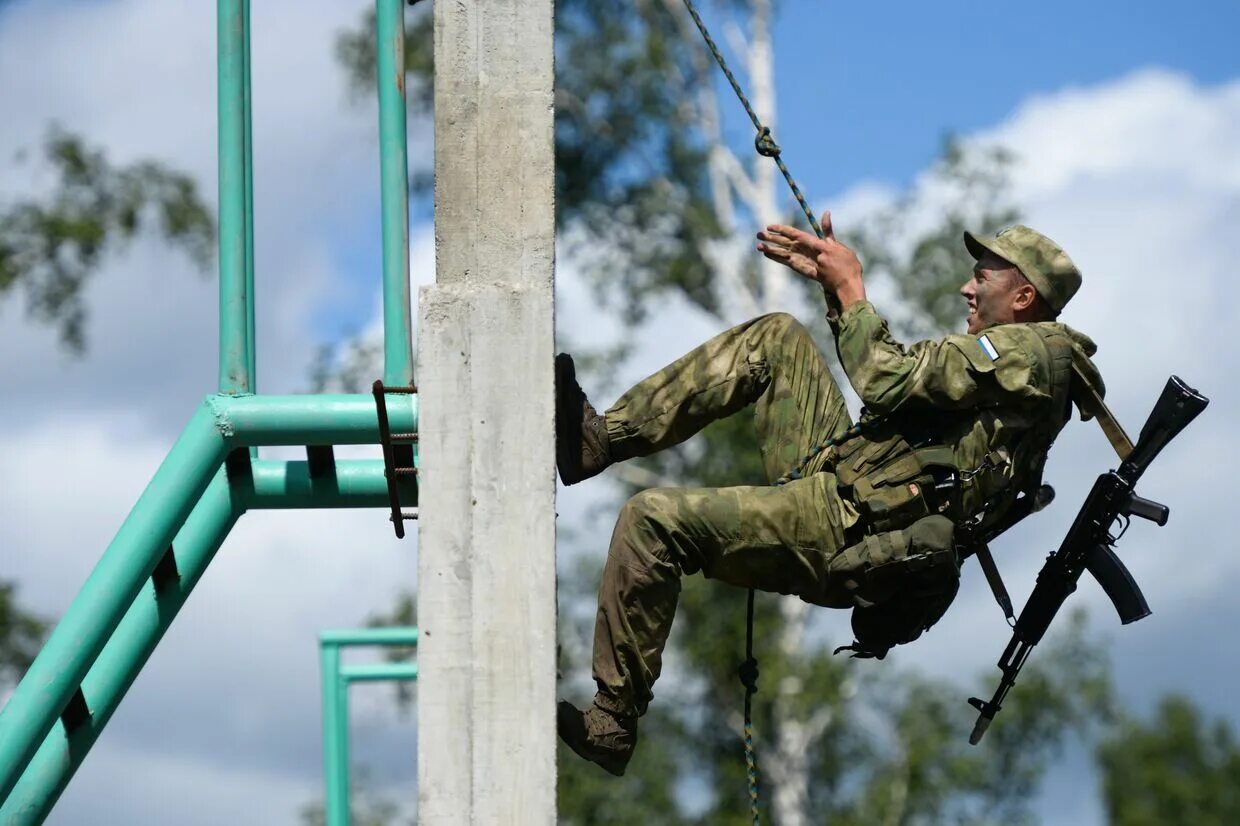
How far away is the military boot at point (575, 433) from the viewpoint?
759cm

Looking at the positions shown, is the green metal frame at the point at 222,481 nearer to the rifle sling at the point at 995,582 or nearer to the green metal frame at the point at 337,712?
the rifle sling at the point at 995,582

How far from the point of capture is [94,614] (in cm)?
805

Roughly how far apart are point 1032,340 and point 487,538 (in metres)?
1.93

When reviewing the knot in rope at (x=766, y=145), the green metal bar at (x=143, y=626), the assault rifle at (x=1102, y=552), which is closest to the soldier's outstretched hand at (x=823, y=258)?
the knot in rope at (x=766, y=145)

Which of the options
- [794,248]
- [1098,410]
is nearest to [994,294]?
[1098,410]

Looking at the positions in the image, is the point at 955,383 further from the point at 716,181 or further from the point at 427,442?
the point at 716,181

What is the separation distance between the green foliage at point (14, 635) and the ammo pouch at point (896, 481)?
1504 centimetres

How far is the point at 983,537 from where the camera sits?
811cm

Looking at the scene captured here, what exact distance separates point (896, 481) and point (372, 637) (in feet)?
21.3

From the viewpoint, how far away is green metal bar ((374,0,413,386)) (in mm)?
8624

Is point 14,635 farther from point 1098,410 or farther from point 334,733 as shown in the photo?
point 1098,410

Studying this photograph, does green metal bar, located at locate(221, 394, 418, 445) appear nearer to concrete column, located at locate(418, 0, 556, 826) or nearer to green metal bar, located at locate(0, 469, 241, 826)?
green metal bar, located at locate(0, 469, 241, 826)

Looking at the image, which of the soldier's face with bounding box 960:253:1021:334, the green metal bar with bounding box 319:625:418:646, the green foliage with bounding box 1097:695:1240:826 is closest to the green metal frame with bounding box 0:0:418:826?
the soldier's face with bounding box 960:253:1021:334

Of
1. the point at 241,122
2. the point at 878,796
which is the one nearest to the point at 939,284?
the point at 878,796
